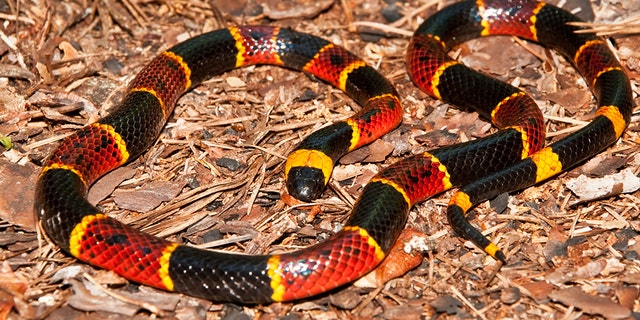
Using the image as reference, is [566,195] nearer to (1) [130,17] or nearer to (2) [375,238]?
(2) [375,238]

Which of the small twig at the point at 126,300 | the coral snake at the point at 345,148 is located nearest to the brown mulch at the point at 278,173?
the small twig at the point at 126,300

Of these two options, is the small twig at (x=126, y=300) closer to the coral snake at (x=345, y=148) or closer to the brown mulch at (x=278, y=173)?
the brown mulch at (x=278, y=173)

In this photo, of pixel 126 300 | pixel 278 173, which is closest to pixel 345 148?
pixel 278 173

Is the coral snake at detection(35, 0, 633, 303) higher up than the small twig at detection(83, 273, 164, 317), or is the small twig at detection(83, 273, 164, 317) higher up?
the coral snake at detection(35, 0, 633, 303)

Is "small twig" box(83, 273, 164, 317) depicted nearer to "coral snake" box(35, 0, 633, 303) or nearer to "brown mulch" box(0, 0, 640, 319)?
"brown mulch" box(0, 0, 640, 319)

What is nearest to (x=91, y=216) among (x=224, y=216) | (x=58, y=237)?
(x=58, y=237)

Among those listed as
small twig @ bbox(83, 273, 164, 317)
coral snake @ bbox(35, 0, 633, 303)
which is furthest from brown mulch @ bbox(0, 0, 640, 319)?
coral snake @ bbox(35, 0, 633, 303)
